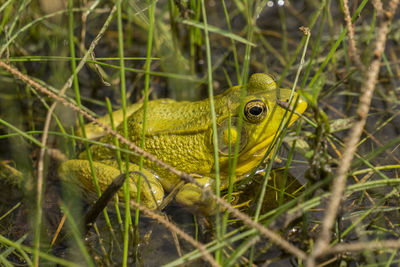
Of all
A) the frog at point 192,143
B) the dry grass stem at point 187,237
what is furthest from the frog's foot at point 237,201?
the dry grass stem at point 187,237

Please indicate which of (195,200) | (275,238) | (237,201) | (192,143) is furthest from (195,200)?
(275,238)

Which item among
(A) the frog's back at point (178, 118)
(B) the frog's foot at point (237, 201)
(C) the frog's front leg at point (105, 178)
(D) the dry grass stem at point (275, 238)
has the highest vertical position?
(A) the frog's back at point (178, 118)

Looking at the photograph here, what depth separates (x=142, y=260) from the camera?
97.0 inches

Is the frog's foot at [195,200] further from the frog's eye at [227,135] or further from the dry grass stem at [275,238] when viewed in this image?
the dry grass stem at [275,238]

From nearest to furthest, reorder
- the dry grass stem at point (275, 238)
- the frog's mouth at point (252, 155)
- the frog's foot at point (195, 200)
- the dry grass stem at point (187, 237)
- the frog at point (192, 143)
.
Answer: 1. the dry grass stem at point (275, 238)
2. the dry grass stem at point (187, 237)
3. the frog's foot at point (195, 200)
4. the frog at point (192, 143)
5. the frog's mouth at point (252, 155)

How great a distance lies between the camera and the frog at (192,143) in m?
2.72

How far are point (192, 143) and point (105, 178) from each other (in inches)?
25.9

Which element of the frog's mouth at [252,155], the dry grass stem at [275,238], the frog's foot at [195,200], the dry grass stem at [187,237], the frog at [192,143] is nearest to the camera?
the dry grass stem at [275,238]

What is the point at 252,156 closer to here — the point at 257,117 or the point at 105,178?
the point at 257,117

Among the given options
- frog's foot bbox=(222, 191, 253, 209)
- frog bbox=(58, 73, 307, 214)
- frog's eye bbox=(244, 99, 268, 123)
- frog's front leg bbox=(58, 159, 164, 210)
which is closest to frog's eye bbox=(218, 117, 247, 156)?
frog bbox=(58, 73, 307, 214)

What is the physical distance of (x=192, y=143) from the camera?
2936 millimetres

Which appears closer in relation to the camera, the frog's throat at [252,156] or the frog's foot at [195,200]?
the frog's foot at [195,200]

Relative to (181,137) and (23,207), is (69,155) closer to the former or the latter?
(23,207)

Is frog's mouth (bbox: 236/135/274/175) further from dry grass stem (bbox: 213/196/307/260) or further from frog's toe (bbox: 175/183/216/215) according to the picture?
dry grass stem (bbox: 213/196/307/260)
